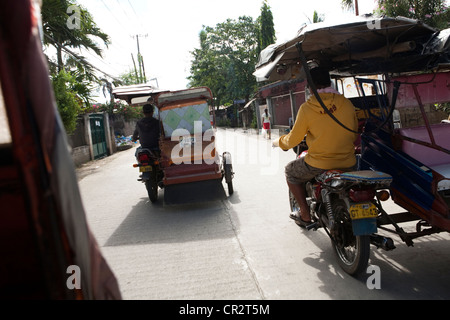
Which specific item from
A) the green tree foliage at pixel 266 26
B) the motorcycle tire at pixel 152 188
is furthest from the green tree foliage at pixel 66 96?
the green tree foliage at pixel 266 26

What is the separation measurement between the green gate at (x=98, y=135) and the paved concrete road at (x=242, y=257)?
1195 centimetres

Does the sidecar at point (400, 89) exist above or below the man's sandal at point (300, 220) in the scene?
above

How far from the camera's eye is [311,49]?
3.72 metres

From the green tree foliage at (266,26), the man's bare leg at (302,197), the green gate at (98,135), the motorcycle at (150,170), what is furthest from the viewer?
the green tree foliage at (266,26)

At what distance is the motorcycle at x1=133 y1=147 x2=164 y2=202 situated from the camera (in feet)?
22.1

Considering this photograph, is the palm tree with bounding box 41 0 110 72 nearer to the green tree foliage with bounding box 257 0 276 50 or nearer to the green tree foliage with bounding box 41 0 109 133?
the green tree foliage with bounding box 41 0 109 133

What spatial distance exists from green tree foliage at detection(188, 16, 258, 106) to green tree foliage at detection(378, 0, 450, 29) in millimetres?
24795

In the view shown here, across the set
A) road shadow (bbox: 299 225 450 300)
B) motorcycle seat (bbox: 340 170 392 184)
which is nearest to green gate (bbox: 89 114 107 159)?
road shadow (bbox: 299 225 450 300)

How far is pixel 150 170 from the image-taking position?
6.74 m

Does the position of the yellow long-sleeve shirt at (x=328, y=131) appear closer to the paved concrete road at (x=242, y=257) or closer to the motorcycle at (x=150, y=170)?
the paved concrete road at (x=242, y=257)

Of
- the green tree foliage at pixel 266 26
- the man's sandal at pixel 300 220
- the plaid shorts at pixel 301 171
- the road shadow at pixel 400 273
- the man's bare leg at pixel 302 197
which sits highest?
the green tree foliage at pixel 266 26

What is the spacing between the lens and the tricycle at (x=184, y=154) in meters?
6.53

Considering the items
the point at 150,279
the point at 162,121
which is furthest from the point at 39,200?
the point at 162,121
